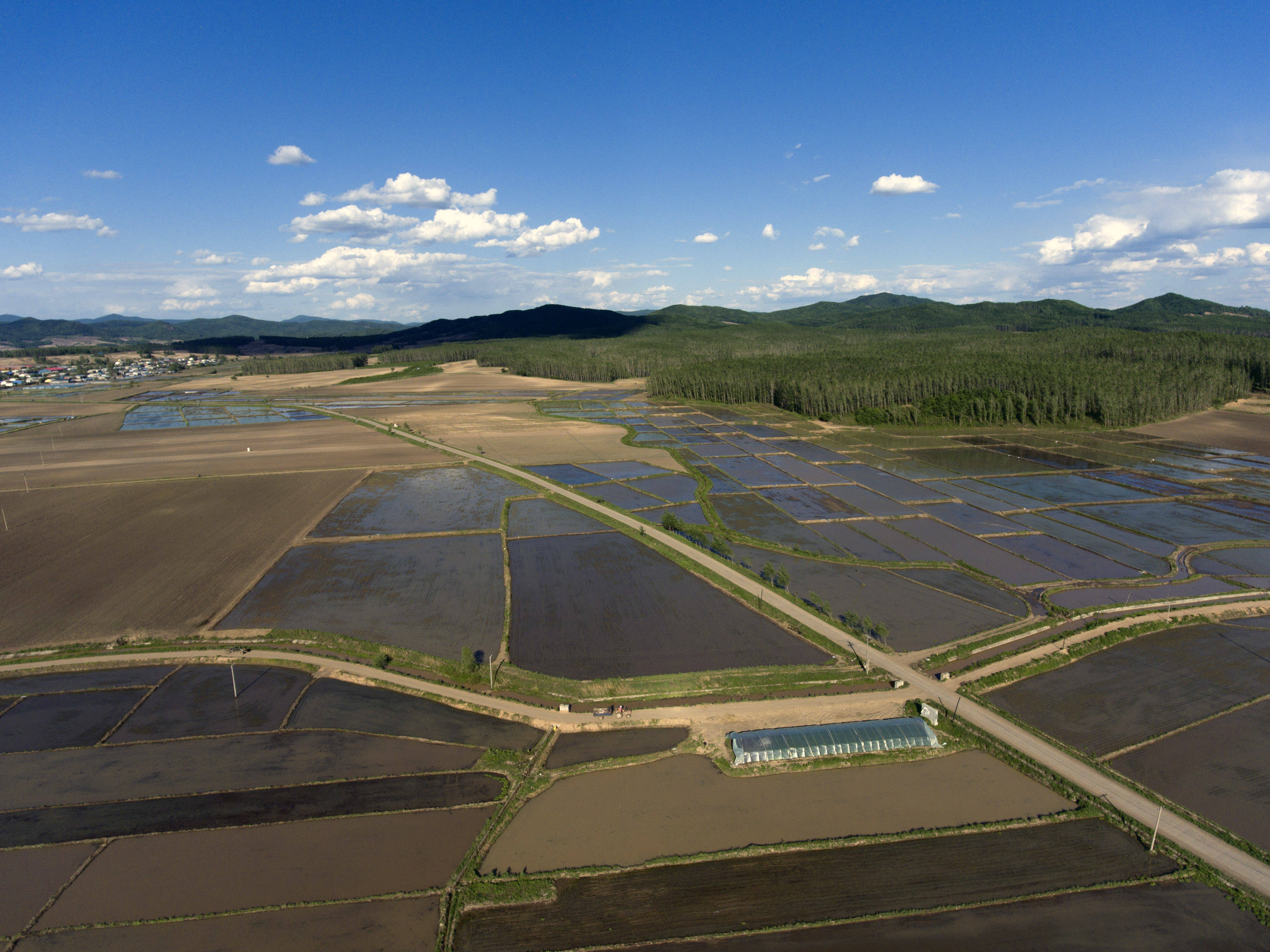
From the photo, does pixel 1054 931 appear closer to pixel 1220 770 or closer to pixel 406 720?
pixel 1220 770

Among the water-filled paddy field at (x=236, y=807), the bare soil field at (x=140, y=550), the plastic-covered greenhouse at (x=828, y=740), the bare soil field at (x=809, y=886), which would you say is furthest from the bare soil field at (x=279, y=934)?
the bare soil field at (x=140, y=550)

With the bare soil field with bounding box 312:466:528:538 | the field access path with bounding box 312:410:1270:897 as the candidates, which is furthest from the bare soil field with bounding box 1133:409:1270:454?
the bare soil field with bounding box 312:466:528:538

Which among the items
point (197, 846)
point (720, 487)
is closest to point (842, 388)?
point (720, 487)

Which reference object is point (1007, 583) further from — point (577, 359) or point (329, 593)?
point (577, 359)

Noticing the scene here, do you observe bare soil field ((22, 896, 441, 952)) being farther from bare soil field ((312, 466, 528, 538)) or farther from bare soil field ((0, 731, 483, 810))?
bare soil field ((312, 466, 528, 538))

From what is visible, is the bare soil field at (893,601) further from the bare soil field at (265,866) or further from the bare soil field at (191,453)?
the bare soil field at (191,453)

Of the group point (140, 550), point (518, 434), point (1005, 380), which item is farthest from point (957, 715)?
point (1005, 380)
